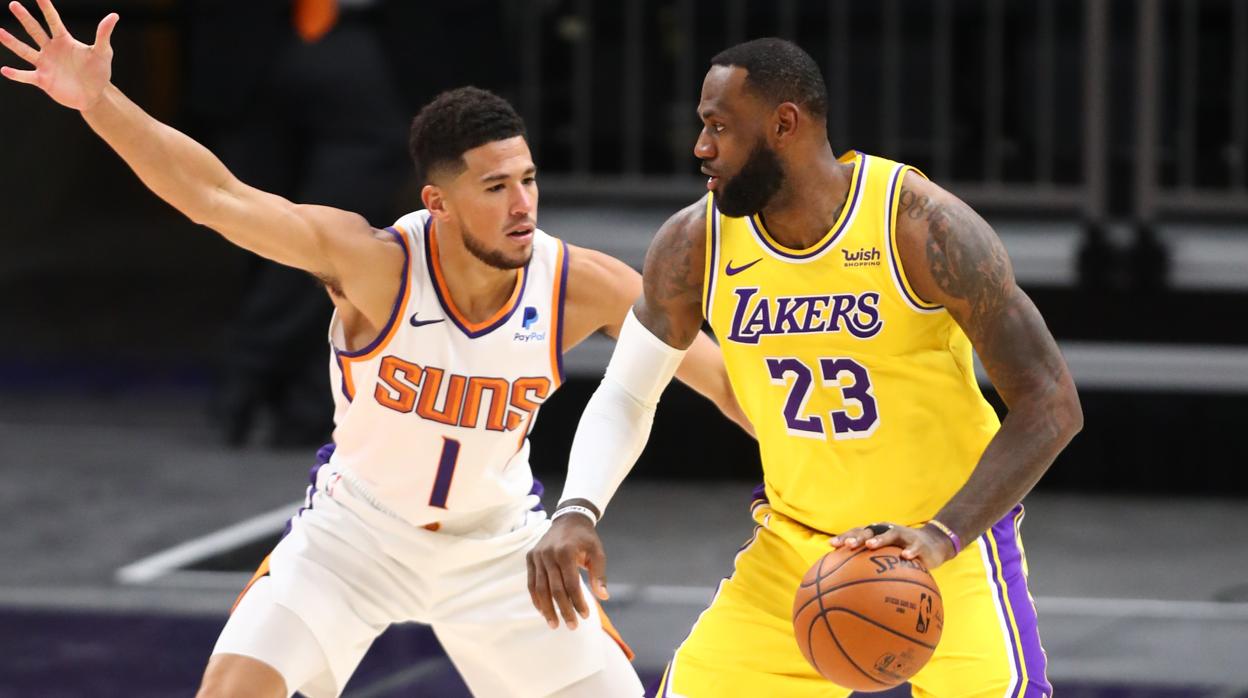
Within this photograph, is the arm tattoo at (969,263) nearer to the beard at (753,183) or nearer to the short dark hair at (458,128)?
the beard at (753,183)

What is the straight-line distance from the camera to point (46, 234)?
13.7m

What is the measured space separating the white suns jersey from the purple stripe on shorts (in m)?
1.10

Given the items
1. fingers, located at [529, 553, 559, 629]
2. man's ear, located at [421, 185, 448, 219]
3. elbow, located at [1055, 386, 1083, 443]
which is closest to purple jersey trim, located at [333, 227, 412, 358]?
man's ear, located at [421, 185, 448, 219]

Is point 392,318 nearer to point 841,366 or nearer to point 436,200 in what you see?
point 436,200

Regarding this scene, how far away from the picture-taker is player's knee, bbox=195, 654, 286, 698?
399cm

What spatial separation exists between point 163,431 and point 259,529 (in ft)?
6.81

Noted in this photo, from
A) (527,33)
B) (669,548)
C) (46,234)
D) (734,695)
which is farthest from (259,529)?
(46,234)

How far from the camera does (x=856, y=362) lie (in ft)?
12.5

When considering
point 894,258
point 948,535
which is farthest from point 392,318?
point 948,535

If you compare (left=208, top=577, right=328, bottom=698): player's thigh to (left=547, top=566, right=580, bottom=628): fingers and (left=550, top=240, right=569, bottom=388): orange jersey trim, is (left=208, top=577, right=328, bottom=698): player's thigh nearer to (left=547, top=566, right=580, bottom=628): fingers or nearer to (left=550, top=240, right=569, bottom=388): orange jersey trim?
(left=547, top=566, right=580, bottom=628): fingers

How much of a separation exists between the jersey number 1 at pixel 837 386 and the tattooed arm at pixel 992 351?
21cm

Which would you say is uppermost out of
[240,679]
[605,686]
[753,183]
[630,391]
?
[753,183]

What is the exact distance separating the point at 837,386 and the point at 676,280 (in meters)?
0.42

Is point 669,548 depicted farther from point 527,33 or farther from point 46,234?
point 46,234
